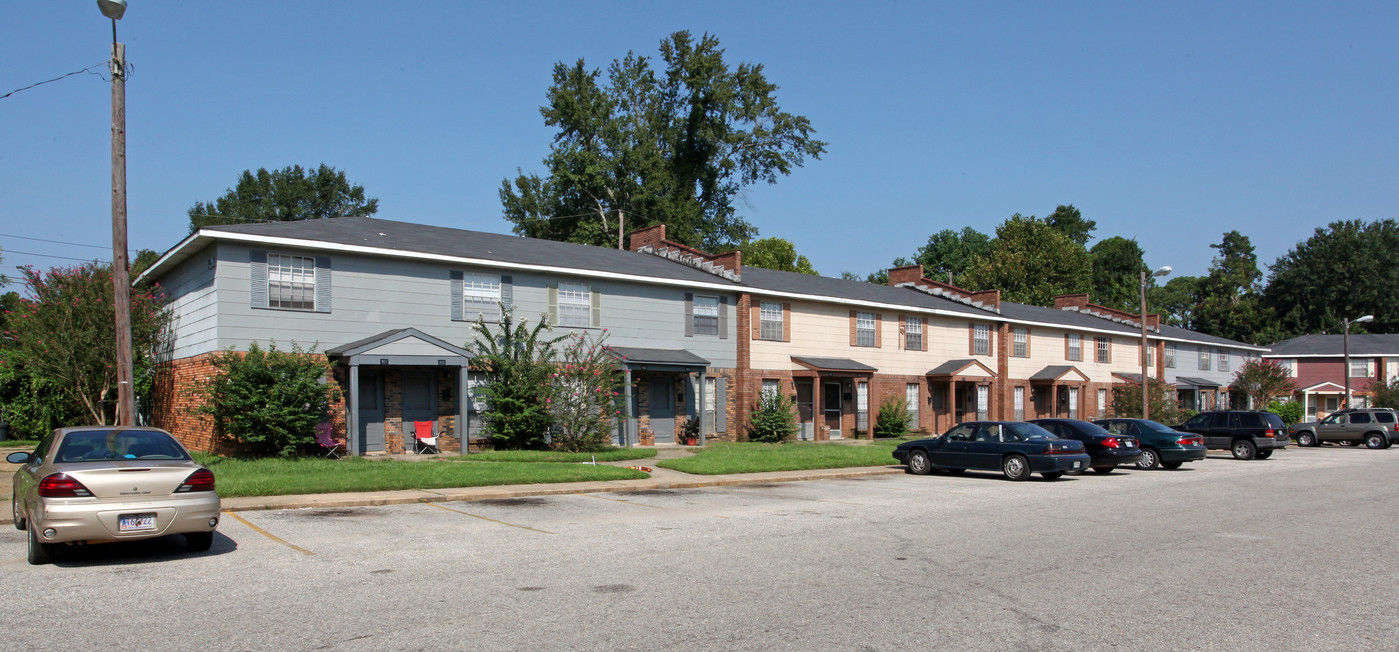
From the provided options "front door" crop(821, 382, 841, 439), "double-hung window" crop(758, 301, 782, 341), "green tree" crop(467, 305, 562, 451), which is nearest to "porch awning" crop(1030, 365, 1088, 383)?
"front door" crop(821, 382, 841, 439)

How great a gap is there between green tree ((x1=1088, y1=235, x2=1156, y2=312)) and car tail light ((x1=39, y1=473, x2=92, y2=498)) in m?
88.1

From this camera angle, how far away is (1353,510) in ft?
48.8

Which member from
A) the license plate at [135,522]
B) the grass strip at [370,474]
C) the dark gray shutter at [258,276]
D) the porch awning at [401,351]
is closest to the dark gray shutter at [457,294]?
the porch awning at [401,351]

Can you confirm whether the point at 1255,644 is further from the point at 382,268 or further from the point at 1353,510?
the point at 382,268

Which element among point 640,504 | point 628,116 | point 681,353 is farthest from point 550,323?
point 628,116

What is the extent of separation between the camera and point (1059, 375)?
4384 centimetres

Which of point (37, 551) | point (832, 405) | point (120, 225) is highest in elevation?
point (120, 225)

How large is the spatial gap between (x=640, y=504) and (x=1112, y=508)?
7607mm

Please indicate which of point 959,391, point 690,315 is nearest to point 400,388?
point 690,315

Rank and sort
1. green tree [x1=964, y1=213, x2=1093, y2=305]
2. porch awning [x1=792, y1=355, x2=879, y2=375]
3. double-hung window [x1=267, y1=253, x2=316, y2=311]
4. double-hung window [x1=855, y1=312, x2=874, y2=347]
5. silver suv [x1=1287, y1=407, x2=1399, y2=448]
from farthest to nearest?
1. green tree [x1=964, y1=213, x2=1093, y2=305]
2. double-hung window [x1=855, y1=312, x2=874, y2=347]
3. silver suv [x1=1287, y1=407, x2=1399, y2=448]
4. porch awning [x1=792, y1=355, x2=879, y2=375]
5. double-hung window [x1=267, y1=253, x2=316, y2=311]

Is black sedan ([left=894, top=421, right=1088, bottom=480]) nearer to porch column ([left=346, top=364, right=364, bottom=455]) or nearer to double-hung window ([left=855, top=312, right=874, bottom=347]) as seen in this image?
porch column ([left=346, top=364, right=364, bottom=455])

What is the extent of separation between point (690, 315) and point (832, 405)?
8.27 metres

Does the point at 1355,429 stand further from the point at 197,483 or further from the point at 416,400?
the point at 197,483

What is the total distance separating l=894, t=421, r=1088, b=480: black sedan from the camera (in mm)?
19891
